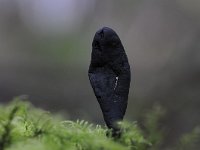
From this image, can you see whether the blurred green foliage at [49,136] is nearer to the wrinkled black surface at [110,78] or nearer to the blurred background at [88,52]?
the wrinkled black surface at [110,78]

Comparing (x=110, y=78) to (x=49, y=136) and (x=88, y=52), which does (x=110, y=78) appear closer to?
(x=49, y=136)

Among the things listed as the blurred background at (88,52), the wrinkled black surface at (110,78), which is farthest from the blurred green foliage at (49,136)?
the blurred background at (88,52)

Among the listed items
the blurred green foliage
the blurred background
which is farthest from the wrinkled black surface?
the blurred background

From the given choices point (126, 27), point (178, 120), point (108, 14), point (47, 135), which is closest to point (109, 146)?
point (47, 135)

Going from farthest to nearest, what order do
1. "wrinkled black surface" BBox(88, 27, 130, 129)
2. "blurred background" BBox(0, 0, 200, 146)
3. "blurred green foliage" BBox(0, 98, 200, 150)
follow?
"blurred background" BBox(0, 0, 200, 146) < "wrinkled black surface" BBox(88, 27, 130, 129) < "blurred green foliage" BBox(0, 98, 200, 150)

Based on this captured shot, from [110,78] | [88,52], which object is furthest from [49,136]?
[88,52]

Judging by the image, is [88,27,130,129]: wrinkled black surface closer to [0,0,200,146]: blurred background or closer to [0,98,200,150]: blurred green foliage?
[0,98,200,150]: blurred green foliage

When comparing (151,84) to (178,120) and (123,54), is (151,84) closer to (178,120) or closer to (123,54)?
(178,120)
